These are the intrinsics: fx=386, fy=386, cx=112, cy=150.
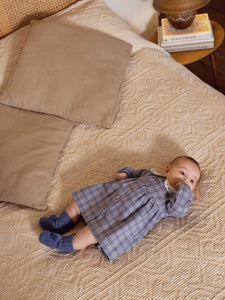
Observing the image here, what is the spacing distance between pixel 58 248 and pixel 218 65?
1.94 meters

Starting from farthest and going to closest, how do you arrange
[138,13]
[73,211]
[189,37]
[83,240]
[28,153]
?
[138,13] < [189,37] < [28,153] < [73,211] < [83,240]

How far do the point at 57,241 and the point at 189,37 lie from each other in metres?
1.42

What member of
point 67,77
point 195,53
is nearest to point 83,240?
point 67,77

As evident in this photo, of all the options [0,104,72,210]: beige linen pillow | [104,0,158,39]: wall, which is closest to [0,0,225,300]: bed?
[0,104,72,210]: beige linen pillow

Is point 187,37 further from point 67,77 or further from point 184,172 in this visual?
point 184,172

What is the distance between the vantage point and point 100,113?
1.74m

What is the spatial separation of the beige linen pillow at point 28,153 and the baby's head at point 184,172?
494 millimetres

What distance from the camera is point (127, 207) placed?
1.40 metres

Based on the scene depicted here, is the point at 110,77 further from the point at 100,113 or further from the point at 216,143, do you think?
the point at 216,143

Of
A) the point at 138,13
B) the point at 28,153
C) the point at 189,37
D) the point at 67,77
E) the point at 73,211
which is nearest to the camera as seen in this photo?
the point at 73,211

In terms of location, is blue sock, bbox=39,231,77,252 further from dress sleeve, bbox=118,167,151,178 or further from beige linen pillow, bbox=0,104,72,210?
dress sleeve, bbox=118,167,151,178

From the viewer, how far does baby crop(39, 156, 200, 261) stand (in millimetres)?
1348

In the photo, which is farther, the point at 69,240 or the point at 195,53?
the point at 195,53

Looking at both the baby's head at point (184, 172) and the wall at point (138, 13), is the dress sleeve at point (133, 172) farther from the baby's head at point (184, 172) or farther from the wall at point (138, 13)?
the wall at point (138, 13)
